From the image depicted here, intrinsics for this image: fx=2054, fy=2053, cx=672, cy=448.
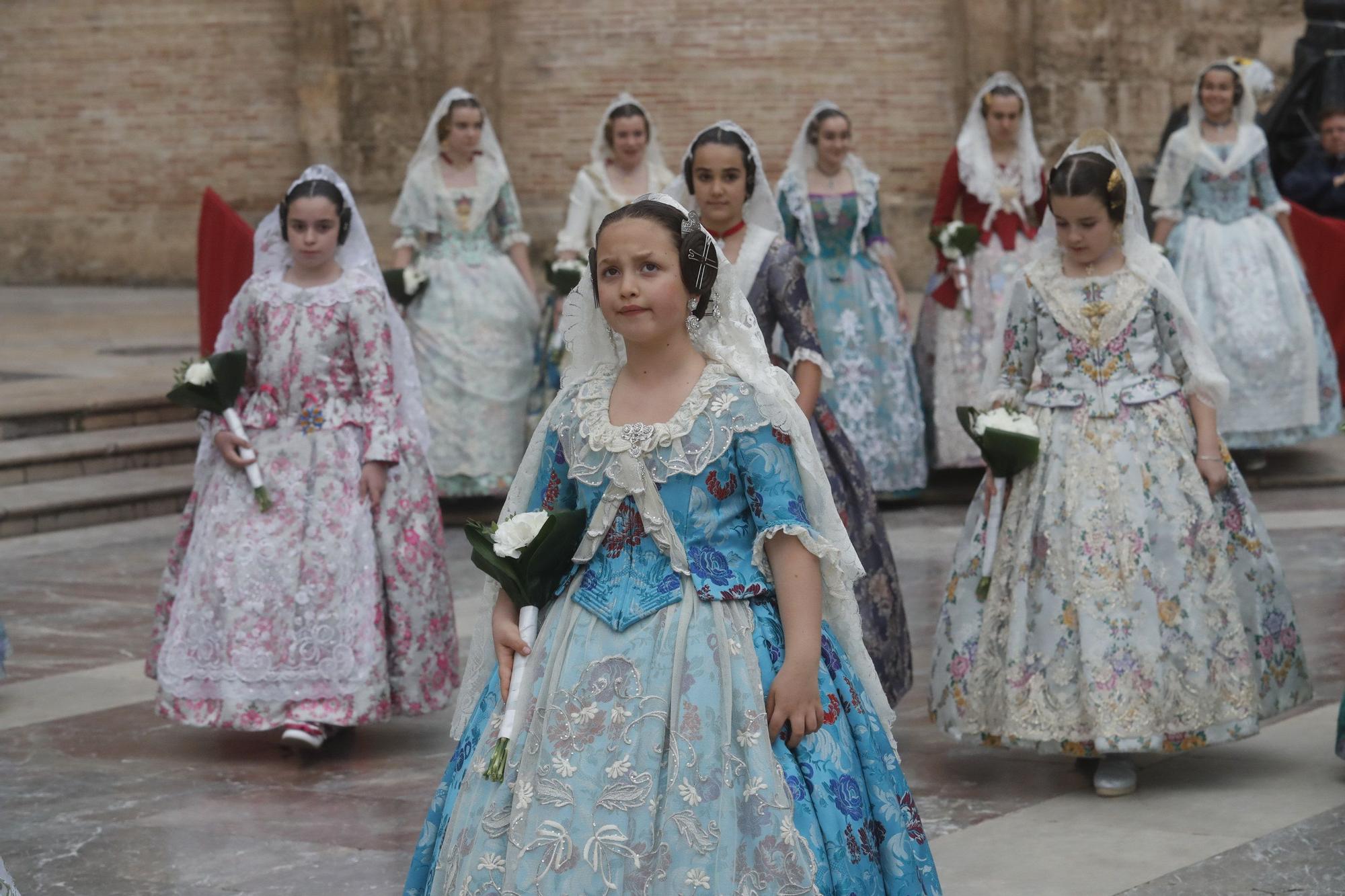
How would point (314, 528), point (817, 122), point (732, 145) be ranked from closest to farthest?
point (732, 145) → point (314, 528) → point (817, 122)

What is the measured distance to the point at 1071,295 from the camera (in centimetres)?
556

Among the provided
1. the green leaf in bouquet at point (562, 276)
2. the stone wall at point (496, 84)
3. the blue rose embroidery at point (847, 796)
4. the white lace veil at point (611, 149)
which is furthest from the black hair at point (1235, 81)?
the blue rose embroidery at point (847, 796)

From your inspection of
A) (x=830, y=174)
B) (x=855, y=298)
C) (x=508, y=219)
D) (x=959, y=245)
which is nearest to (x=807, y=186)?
(x=830, y=174)

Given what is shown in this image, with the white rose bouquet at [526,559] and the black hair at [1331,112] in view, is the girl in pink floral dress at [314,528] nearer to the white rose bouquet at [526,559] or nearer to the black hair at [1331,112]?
the white rose bouquet at [526,559]

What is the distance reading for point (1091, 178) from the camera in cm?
543

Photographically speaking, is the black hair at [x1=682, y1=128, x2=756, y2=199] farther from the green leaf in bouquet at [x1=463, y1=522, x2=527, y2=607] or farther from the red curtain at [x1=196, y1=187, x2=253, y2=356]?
→ the red curtain at [x1=196, y1=187, x2=253, y2=356]

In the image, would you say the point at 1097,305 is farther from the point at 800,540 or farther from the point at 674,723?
the point at 674,723

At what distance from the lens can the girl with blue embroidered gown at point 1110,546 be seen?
530 centimetres

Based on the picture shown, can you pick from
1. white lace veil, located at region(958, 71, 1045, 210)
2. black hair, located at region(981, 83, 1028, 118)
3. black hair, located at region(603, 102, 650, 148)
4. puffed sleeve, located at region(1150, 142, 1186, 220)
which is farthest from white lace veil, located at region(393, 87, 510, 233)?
puffed sleeve, located at region(1150, 142, 1186, 220)

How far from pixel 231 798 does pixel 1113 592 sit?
242 cm

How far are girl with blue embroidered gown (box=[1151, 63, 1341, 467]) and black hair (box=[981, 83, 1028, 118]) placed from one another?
0.82 m

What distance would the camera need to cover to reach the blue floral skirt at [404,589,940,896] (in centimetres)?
340

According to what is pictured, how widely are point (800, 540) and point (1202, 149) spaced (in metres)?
7.21

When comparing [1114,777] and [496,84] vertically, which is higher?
[496,84]
